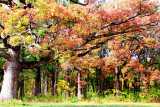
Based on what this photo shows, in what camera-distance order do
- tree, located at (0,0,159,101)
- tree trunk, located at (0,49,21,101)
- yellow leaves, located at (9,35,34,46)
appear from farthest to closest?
tree trunk, located at (0,49,21,101), yellow leaves, located at (9,35,34,46), tree, located at (0,0,159,101)

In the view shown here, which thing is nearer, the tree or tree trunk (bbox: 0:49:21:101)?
the tree

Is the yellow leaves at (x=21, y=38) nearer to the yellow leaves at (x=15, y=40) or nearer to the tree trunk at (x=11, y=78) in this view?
the yellow leaves at (x=15, y=40)

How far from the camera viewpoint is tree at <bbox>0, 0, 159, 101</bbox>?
9508 mm

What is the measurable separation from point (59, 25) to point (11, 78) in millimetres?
5853

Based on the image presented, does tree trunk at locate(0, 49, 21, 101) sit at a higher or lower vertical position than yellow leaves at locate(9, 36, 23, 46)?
lower

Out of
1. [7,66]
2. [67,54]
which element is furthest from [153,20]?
[7,66]

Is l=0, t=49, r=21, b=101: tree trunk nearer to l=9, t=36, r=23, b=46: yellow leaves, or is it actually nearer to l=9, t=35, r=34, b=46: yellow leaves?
l=9, t=36, r=23, b=46: yellow leaves

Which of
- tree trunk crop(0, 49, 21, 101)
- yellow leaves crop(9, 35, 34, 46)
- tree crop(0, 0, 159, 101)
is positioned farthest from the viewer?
tree trunk crop(0, 49, 21, 101)

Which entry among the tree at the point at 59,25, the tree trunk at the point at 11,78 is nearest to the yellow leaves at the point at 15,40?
the tree at the point at 59,25

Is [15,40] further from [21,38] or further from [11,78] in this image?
[11,78]

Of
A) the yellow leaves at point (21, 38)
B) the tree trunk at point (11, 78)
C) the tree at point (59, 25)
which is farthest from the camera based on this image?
the tree trunk at point (11, 78)

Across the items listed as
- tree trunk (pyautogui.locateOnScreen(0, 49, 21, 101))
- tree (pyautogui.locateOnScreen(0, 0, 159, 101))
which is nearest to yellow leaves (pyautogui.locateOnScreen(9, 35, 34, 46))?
tree (pyautogui.locateOnScreen(0, 0, 159, 101))

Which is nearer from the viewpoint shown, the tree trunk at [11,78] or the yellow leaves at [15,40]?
the yellow leaves at [15,40]

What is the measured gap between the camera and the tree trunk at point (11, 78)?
12.2 m
